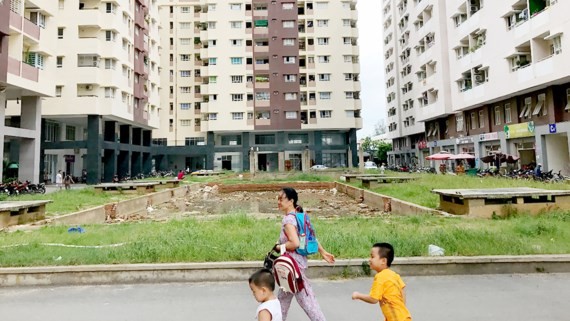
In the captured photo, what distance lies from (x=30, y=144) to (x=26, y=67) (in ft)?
16.7

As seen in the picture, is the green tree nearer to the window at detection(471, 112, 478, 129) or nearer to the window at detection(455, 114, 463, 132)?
the window at detection(455, 114, 463, 132)

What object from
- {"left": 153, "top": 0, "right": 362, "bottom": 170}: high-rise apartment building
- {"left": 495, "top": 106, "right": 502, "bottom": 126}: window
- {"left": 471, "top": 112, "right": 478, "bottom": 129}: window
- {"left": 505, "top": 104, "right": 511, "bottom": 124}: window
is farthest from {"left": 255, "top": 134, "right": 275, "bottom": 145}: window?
{"left": 505, "top": 104, "right": 511, "bottom": 124}: window

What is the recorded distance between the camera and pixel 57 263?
617cm

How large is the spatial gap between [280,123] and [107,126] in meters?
22.2

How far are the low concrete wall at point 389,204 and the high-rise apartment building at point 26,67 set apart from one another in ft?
67.1

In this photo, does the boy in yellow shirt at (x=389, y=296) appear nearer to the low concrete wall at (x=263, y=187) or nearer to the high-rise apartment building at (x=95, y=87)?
the low concrete wall at (x=263, y=187)

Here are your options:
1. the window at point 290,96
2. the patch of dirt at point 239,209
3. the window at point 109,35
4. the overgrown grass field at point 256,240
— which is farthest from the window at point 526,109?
the window at point 109,35

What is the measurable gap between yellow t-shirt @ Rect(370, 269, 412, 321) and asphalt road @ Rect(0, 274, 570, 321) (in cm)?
136

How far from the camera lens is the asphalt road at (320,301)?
4496 millimetres

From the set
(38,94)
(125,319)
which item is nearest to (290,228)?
(125,319)

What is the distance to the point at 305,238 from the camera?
3.78m

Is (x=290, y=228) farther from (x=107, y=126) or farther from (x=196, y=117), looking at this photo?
(x=196, y=117)

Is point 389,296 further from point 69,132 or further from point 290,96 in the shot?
point 290,96

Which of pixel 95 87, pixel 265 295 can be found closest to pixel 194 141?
pixel 95 87
